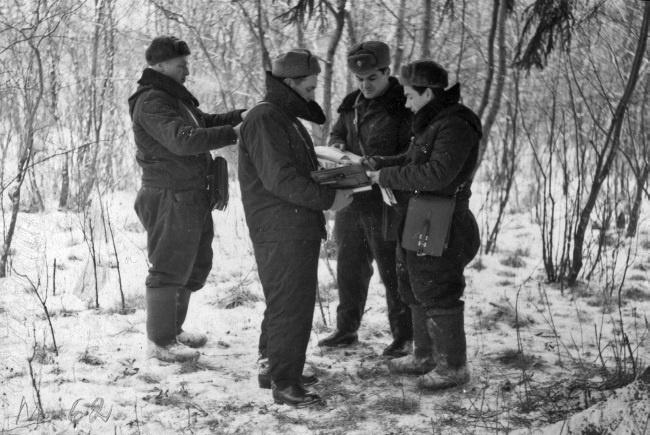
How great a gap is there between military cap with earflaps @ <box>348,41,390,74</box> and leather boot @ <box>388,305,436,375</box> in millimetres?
1317

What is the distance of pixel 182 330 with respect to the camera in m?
4.31

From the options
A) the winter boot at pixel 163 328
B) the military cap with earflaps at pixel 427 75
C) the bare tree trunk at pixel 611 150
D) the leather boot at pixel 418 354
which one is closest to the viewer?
the military cap with earflaps at pixel 427 75

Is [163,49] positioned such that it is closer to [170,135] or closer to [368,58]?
[170,135]

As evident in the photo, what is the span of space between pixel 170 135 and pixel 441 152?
1.43 m

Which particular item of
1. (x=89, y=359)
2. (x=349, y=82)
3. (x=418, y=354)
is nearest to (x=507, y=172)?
(x=349, y=82)

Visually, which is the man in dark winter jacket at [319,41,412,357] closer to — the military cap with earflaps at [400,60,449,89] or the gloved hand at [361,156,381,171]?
the gloved hand at [361,156,381,171]

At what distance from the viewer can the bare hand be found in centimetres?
320

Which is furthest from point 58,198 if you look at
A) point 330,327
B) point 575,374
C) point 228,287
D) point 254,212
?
point 575,374

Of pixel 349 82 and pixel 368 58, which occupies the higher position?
pixel 349 82

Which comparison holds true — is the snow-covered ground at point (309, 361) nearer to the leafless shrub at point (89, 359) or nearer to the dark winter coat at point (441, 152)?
the leafless shrub at point (89, 359)

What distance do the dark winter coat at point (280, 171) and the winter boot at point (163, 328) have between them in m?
0.90

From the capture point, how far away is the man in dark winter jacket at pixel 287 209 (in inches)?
123

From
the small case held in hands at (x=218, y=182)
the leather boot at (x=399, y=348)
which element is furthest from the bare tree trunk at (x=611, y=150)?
the small case held in hands at (x=218, y=182)

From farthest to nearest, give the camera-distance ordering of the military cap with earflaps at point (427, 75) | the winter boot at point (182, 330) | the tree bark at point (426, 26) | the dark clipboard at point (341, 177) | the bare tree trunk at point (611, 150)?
1. the tree bark at point (426, 26)
2. the bare tree trunk at point (611, 150)
3. the winter boot at point (182, 330)
4. the military cap with earflaps at point (427, 75)
5. the dark clipboard at point (341, 177)
